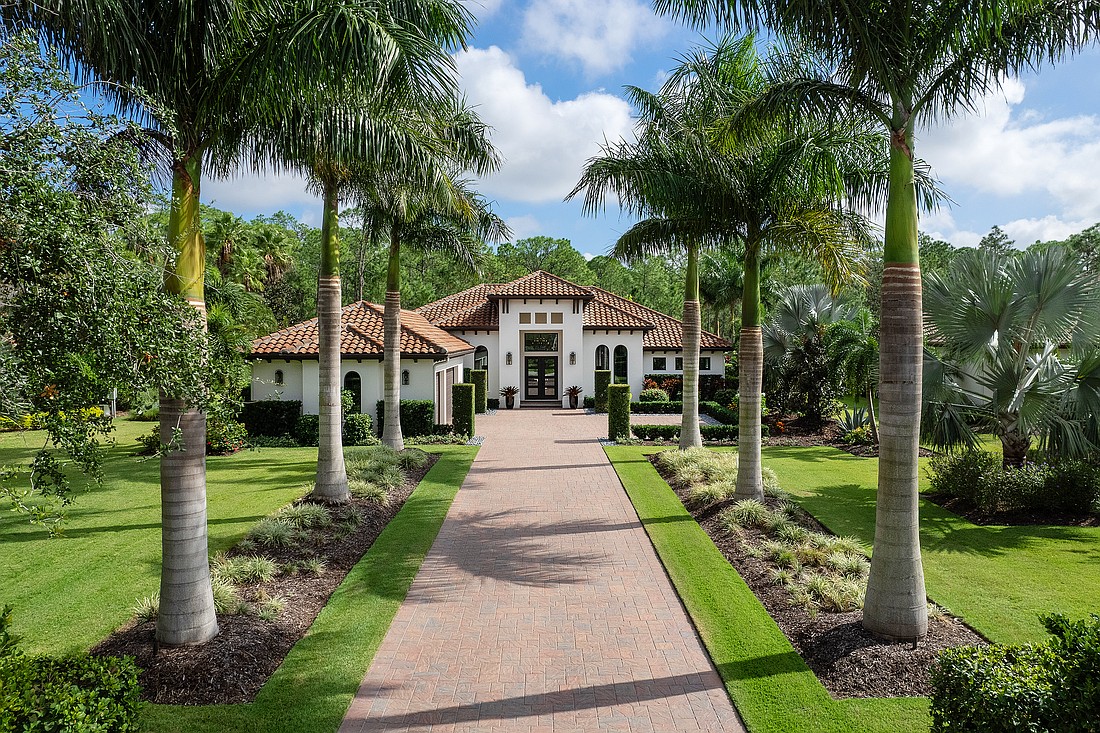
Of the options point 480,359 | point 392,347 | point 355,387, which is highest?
point 480,359

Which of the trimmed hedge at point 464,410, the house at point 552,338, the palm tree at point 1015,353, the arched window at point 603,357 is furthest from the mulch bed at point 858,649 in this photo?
the arched window at point 603,357

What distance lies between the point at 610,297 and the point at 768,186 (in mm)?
25890

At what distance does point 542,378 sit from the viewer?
33219 millimetres

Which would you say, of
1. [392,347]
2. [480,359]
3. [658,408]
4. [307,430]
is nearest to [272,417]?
[307,430]

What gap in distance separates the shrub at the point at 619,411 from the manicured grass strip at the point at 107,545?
9287mm

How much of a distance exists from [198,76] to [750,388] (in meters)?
9.30

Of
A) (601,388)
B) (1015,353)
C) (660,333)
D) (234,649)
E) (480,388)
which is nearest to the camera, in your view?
(234,649)

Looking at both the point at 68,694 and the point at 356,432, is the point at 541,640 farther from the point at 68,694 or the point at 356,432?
the point at 356,432

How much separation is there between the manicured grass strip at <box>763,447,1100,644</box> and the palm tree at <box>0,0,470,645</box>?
8.13 metres

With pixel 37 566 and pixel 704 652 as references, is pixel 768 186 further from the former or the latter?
pixel 37 566

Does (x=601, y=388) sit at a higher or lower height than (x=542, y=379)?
lower

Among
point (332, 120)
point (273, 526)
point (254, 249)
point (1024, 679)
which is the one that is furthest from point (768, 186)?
point (254, 249)

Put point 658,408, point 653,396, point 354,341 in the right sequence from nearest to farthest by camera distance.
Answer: point 354,341, point 658,408, point 653,396

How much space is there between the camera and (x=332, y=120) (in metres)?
8.34
